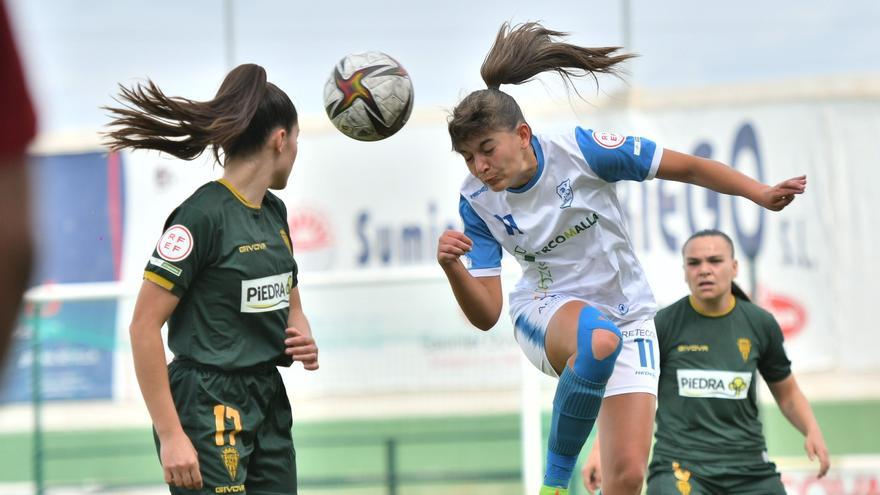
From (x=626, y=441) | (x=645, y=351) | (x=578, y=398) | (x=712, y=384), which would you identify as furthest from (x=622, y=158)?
(x=712, y=384)

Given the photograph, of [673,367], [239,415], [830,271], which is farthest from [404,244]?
[239,415]

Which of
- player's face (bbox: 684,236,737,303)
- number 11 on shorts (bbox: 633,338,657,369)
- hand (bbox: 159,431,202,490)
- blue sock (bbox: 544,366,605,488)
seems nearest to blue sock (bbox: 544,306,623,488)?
blue sock (bbox: 544,366,605,488)

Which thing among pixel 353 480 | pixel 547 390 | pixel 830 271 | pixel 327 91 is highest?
pixel 327 91

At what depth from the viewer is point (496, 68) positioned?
4020 mm

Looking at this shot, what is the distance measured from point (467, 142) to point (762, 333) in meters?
2.29

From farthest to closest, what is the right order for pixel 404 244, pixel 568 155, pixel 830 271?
pixel 404 244 → pixel 830 271 → pixel 568 155

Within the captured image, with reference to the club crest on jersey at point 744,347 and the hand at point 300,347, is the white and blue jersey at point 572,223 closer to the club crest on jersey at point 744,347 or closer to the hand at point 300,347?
the hand at point 300,347

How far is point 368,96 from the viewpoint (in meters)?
3.98

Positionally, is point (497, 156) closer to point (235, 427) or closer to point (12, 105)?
point (235, 427)

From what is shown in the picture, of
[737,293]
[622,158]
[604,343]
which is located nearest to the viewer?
[604,343]

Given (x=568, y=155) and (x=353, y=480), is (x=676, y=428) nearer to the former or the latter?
(x=568, y=155)

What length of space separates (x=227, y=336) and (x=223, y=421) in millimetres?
250

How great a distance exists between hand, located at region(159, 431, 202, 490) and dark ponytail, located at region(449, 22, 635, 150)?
53.3 inches

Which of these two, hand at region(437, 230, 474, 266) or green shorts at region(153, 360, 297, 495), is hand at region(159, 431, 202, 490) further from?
hand at region(437, 230, 474, 266)
